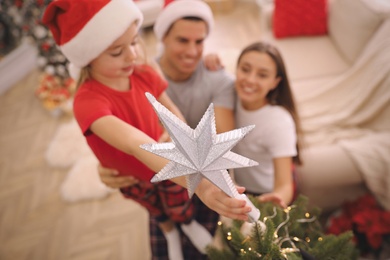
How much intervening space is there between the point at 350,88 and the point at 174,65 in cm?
136

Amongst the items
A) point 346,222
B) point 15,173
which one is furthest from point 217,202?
point 15,173

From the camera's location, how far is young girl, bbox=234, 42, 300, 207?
4.65ft

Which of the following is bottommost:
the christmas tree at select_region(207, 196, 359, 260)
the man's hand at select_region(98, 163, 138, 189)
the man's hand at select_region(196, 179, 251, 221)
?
the man's hand at select_region(98, 163, 138, 189)

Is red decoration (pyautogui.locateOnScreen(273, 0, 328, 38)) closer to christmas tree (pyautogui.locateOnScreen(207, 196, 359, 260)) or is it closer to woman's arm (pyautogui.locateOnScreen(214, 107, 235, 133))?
woman's arm (pyautogui.locateOnScreen(214, 107, 235, 133))

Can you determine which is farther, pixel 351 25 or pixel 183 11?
pixel 351 25

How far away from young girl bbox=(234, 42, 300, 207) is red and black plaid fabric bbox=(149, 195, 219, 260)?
293 millimetres

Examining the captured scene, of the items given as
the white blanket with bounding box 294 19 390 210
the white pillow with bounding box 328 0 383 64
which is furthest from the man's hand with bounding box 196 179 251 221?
the white pillow with bounding box 328 0 383 64

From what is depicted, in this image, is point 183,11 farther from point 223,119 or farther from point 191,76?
point 223,119

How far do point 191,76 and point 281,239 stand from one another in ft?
3.22

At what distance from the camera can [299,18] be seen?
259cm

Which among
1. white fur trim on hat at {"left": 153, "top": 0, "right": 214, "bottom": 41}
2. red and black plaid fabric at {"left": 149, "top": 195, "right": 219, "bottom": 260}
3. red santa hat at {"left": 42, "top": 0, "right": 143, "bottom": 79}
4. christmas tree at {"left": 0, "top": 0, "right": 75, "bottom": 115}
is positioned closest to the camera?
red santa hat at {"left": 42, "top": 0, "right": 143, "bottom": 79}

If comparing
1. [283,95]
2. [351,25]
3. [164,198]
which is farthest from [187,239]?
[351,25]

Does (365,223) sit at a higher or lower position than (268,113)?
lower

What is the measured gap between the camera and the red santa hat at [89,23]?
909 mm
